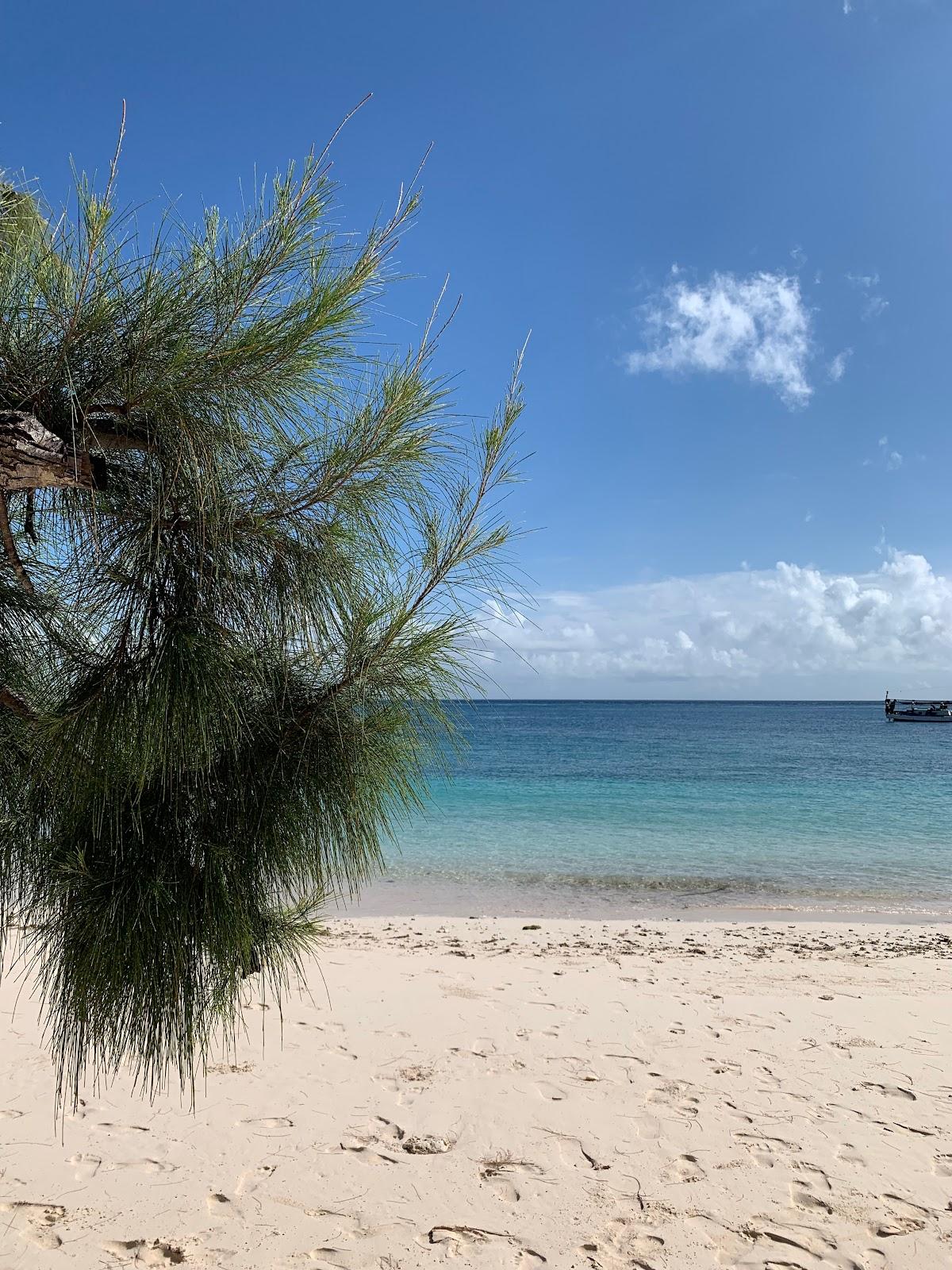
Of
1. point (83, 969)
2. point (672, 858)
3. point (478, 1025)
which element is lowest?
point (672, 858)

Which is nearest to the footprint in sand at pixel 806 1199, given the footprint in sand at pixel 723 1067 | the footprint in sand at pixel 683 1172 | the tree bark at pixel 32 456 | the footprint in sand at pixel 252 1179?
the footprint in sand at pixel 683 1172

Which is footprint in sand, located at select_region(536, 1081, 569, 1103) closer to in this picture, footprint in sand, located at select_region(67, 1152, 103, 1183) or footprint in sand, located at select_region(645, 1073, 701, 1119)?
footprint in sand, located at select_region(645, 1073, 701, 1119)

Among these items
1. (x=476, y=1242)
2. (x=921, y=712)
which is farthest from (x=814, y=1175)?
(x=921, y=712)

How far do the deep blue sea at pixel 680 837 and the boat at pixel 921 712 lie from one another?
36690mm

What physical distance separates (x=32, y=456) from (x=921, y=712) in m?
79.5

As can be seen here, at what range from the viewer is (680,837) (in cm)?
1521

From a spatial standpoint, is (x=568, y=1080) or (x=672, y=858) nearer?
(x=568, y=1080)

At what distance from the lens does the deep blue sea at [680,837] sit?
35.5ft

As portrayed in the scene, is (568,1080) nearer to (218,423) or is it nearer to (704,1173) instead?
(704,1173)

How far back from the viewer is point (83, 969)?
6.15ft

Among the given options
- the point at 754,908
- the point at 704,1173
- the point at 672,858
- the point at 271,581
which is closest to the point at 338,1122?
the point at 704,1173

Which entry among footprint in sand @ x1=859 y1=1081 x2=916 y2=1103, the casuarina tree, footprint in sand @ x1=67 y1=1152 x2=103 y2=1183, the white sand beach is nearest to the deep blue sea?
the casuarina tree

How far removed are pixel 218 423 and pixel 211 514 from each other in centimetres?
20

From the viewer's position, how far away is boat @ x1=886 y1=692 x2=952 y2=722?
6506cm
